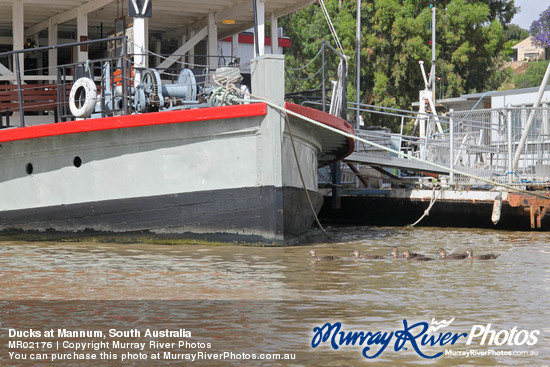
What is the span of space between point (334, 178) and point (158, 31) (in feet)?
15.4

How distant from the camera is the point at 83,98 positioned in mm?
11523

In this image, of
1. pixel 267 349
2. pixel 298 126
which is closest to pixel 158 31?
pixel 298 126

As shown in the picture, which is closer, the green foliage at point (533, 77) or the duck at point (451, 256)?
the duck at point (451, 256)

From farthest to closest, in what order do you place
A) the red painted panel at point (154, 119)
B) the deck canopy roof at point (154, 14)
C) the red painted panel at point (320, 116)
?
1. the deck canopy roof at point (154, 14)
2. the red painted panel at point (320, 116)
3. the red painted panel at point (154, 119)

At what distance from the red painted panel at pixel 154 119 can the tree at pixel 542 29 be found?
53.6m

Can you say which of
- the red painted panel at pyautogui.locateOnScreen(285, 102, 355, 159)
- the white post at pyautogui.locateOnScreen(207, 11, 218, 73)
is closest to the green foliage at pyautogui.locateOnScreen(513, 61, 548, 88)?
the white post at pyautogui.locateOnScreen(207, 11, 218, 73)

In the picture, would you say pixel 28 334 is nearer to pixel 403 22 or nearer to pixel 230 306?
pixel 230 306

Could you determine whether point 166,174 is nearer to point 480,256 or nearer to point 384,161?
point 480,256

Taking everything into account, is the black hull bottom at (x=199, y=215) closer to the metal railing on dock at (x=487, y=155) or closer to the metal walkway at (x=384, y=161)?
the metal walkway at (x=384, y=161)

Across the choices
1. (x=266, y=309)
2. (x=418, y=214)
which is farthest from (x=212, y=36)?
(x=266, y=309)

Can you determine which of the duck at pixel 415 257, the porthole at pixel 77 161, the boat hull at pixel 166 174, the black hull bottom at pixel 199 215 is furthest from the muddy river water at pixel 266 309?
the porthole at pixel 77 161

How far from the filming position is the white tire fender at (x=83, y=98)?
1119cm

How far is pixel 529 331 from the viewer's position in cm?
579

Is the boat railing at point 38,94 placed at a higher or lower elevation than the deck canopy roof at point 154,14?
lower
